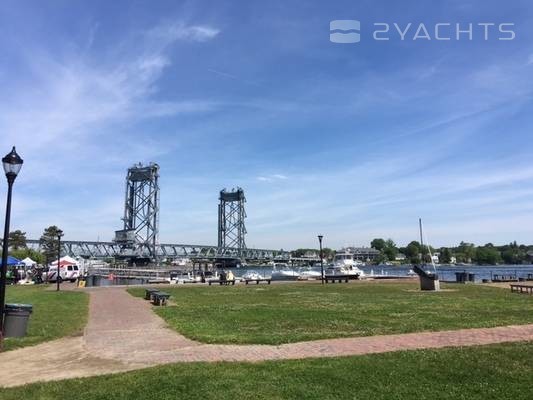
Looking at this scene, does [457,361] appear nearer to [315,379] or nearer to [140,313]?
[315,379]

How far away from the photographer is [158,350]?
1059 cm

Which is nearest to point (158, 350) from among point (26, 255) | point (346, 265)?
point (346, 265)

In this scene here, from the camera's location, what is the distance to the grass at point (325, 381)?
6828 millimetres

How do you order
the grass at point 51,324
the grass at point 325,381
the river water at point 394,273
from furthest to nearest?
the river water at point 394,273
the grass at point 51,324
the grass at point 325,381

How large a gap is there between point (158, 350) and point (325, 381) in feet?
14.9

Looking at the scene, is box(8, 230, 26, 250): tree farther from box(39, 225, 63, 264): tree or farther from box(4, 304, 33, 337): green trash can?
box(4, 304, 33, 337): green trash can

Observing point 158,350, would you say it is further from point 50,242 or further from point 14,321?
point 50,242

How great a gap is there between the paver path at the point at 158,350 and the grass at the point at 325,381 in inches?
31.7

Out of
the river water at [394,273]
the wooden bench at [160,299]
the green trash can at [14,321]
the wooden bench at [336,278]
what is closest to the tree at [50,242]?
the river water at [394,273]

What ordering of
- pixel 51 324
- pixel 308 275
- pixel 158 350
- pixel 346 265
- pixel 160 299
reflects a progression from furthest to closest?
1. pixel 346 265
2. pixel 308 275
3. pixel 160 299
4. pixel 51 324
5. pixel 158 350

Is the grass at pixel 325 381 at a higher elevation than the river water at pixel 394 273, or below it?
higher

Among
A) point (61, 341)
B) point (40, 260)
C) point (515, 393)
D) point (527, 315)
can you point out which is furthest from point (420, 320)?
point (40, 260)

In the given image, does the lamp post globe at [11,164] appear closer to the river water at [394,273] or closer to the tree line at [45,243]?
the river water at [394,273]

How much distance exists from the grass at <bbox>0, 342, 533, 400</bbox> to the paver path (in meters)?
0.80
